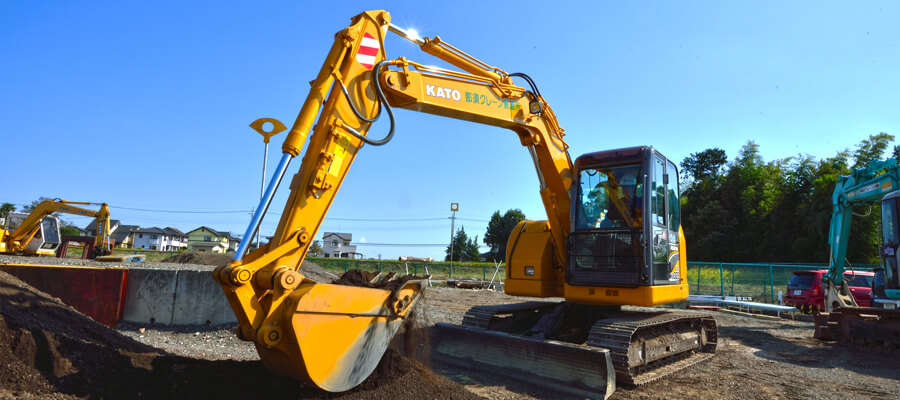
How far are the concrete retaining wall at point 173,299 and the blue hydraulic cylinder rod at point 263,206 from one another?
503 centimetres

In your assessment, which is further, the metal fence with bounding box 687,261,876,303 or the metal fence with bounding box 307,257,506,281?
the metal fence with bounding box 307,257,506,281

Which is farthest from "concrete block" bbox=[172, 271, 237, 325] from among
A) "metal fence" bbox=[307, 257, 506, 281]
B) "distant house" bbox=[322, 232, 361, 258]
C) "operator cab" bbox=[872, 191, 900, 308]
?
"distant house" bbox=[322, 232, 361, 258]

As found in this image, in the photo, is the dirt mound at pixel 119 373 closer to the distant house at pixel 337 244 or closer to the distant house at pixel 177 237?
the distant house at pixel 337 244

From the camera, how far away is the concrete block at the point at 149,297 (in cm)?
824

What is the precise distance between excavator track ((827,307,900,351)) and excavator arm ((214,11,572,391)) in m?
8.44

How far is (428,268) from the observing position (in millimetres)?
35156

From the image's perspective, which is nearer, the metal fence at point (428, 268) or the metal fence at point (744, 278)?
the metal fence at point (744, 278)

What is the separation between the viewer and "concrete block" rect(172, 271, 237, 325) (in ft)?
27.4

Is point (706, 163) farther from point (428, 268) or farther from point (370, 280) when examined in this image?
point (370, 280)

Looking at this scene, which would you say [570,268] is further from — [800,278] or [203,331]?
[800,278]

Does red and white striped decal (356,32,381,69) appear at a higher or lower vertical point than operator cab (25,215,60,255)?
higher

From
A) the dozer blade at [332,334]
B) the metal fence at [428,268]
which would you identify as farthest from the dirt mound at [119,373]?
the metal fence at [428,268]

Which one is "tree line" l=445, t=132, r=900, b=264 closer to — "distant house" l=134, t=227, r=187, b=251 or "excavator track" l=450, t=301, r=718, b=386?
"excavator track" l=450, t=301, r=718, b=386

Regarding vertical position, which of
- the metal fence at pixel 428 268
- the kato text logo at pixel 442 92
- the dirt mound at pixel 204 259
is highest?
the kato text logo at pixel 442 92
